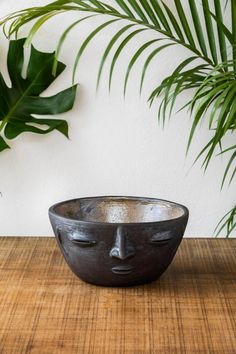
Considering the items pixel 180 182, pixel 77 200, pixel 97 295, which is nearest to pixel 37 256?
pixel 77 200

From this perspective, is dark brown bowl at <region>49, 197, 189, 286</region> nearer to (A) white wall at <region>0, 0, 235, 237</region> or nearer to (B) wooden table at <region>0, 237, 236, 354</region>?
(B) wooden table at <region>0, 237, 236, 354</region>

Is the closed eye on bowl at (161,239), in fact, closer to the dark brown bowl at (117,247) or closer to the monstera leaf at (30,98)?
the dark brown bowl at (117,247)

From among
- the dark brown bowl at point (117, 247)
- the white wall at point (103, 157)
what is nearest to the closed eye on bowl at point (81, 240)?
the dark brown bowl at point (117, 247)

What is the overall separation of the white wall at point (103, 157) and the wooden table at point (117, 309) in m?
0.18

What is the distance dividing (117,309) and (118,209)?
0.33 m

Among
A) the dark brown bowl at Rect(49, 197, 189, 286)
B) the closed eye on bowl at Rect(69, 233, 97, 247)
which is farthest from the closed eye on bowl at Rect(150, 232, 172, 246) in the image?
the closed eye on bowl at Rect(69, 233, 97, 247)

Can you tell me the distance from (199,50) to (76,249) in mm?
597

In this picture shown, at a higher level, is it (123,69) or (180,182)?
(123,69)

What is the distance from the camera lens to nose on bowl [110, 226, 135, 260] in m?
1.25

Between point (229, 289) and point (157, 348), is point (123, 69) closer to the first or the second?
point (229, 289)

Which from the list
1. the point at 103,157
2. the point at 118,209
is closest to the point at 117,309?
the point at 118,209

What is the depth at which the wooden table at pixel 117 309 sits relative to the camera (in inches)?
41.9

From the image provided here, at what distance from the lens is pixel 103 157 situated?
5.43 feet

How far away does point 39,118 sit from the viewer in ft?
5.37
